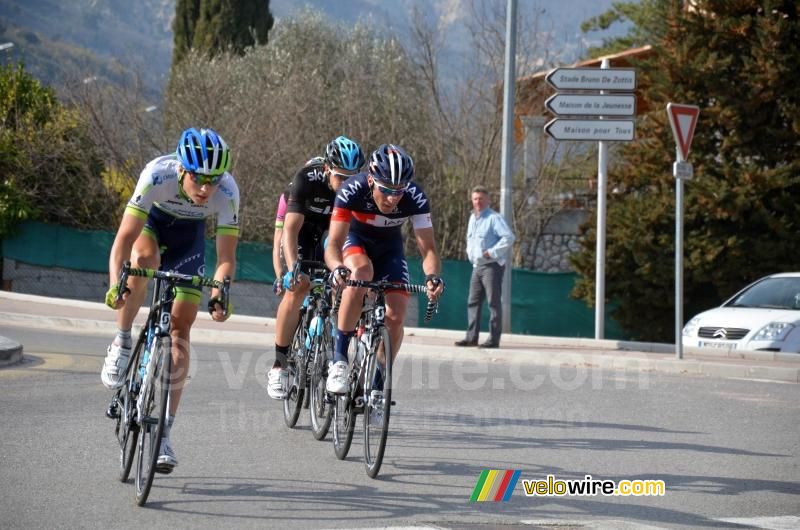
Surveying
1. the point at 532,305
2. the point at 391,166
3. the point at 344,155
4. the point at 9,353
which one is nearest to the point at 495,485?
the point at 391,166

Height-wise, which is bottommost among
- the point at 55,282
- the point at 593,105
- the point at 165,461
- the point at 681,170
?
the point at 165,461

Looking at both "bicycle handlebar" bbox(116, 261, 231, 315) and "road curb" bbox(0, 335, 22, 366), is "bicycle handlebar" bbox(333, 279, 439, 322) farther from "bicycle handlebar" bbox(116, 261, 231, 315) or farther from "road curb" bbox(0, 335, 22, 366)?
"road curb" bbox(0, 335, 22, 366)

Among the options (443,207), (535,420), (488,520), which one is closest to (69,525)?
(488,520)

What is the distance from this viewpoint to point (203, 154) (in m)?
6.55

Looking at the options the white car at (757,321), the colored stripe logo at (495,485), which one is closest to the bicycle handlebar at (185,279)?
the colored stripe logo at (495,485)

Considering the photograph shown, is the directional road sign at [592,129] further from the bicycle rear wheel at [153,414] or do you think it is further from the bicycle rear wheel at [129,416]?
the bicycle rear wheel at [153,414]

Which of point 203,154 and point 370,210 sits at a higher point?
point 203,154

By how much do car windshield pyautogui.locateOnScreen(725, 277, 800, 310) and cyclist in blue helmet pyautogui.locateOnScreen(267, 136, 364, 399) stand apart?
8.91m

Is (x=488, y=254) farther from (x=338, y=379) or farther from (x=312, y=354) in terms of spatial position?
(x=338, y=379)

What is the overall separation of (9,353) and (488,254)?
19.9ft

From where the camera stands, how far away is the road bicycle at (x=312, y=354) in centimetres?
852

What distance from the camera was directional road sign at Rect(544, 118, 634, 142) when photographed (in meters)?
17.2

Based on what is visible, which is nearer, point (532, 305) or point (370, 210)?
point (370, 210)

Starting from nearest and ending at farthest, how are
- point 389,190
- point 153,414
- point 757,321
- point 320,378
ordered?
point 153,414 < point 389,190 < point 320,378 < point 757,321
